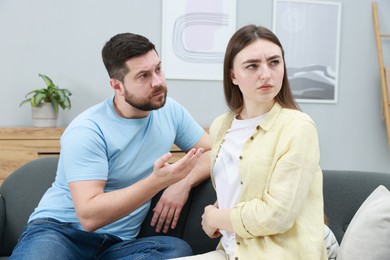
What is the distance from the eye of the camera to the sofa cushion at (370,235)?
138 cm

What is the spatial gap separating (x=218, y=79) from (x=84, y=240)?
2.59 metres

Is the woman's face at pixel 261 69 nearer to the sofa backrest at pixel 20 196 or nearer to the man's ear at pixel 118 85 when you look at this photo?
the man's ear at pixel 118 85

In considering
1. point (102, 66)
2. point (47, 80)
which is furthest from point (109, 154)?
point (102, 66)

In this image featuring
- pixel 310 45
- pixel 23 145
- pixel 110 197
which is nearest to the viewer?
pixel 110 197

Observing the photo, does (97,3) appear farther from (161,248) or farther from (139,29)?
(161,248)

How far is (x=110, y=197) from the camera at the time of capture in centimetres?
171

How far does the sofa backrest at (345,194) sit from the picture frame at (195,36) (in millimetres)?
2466

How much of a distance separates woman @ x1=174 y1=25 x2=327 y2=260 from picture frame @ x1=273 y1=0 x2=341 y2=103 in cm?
289

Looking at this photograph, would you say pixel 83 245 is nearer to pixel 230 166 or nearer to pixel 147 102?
pixel 147 102

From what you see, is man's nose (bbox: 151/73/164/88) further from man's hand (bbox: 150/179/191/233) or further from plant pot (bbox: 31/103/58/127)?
plant pot (bbox: 31/103/58/127)

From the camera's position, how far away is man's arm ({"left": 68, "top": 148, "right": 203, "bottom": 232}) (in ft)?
5.42

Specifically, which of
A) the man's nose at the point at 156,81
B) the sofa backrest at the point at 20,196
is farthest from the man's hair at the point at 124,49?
the sofa backrest at the point at 20,196

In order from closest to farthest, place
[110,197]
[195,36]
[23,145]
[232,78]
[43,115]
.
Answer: [232,78], [110,197], [23,145], [43,115], [195,36]

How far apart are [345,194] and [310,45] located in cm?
279
